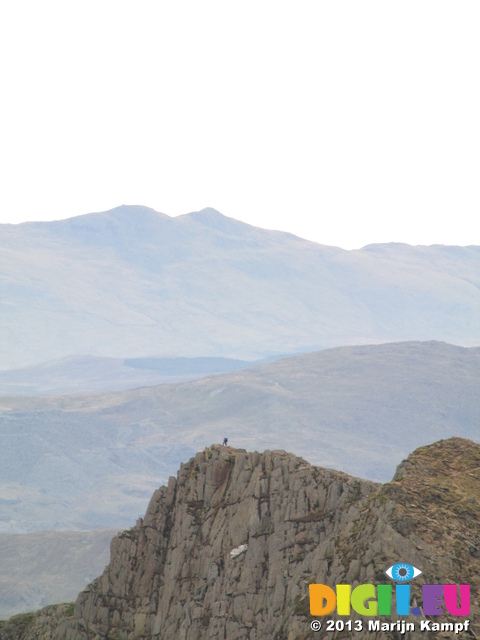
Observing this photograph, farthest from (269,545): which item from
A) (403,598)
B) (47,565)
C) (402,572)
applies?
(47,565)

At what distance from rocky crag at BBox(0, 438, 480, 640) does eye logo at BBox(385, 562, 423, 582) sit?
0.16 meters

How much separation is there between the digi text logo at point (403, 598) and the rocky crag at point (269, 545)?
19cm

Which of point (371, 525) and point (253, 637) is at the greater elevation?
point (371, 525)

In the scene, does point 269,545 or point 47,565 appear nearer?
point 269,545

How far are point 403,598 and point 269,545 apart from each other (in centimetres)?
891

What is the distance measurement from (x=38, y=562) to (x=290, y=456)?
109 m

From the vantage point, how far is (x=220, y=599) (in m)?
30.7

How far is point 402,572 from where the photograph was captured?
2295cm

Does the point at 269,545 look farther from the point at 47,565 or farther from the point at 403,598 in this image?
the point at 47,565

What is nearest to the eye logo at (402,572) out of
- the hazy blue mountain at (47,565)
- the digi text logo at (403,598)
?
the digi text logo at (403,598)

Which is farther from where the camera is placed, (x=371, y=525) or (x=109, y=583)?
(x=109, y=583)

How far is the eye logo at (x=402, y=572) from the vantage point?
74.8ft

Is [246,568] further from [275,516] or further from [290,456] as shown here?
[290,456]

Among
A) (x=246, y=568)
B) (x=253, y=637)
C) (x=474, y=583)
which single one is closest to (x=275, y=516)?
(x=246, y=568)
